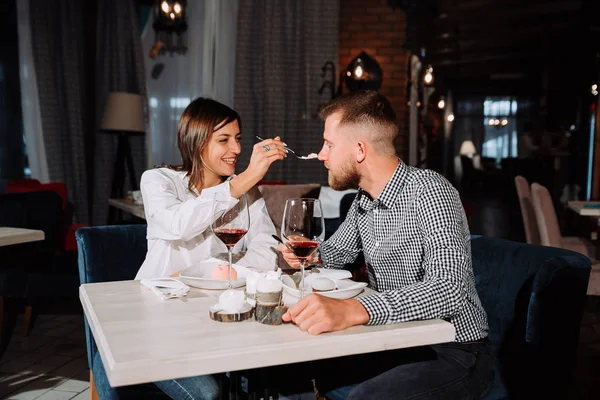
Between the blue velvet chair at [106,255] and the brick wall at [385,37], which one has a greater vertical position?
the brick wall at [385,37]

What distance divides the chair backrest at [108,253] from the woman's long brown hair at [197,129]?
291 mm

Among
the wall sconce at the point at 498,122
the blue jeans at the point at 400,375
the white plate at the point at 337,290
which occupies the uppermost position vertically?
the wall sconce at the point at 498,122

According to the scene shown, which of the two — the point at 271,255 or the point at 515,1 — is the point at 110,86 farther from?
the point at 515,1

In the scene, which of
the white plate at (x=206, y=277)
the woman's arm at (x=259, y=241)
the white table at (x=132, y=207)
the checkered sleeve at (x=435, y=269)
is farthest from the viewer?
the white table at (x=132, y=207)

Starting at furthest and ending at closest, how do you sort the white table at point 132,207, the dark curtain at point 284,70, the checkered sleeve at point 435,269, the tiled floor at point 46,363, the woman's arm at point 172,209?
1. the dark curtain at point 284,70
2. the white table at point 132,207
3. the tiled floor at point 46,363
4. the woman's arm at point 172,209
5. the checkered sleeve at point 435,269

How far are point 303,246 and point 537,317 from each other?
0.72m

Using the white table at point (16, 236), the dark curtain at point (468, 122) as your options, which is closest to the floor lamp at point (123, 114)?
the white table at point (16, 236)

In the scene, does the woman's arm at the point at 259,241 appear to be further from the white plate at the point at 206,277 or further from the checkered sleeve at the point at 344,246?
the white plate at the point at 206,277

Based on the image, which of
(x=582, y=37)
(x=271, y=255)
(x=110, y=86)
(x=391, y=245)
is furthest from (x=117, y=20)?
(x=582, y=37)

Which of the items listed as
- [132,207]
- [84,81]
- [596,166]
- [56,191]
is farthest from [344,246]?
[596,166]

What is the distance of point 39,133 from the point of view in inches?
235

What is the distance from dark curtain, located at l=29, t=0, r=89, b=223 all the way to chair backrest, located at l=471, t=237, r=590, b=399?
5292 millimetres

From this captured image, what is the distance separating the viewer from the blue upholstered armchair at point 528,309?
1603 mm

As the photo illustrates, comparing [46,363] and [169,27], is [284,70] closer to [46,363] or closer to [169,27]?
[169,27]
